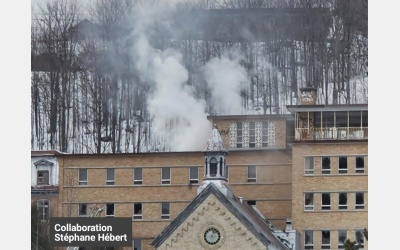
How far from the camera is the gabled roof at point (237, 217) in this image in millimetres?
33875

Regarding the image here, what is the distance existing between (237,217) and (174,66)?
352 centimetres

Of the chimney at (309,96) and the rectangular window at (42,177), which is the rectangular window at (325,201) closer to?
the chimney at (309,96)

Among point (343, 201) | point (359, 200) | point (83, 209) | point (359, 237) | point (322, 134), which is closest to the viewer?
point (83, 209)

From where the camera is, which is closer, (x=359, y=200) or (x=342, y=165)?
(x=359, y=200)

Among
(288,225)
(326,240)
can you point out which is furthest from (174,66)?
(326,240)

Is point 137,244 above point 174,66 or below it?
below

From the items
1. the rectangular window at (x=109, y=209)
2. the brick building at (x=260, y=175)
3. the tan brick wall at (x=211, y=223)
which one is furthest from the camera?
the brick building at (x=260, y=175)

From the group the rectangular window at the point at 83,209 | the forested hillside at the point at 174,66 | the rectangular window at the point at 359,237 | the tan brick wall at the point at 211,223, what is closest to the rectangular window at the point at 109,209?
the rectangular window at the point at 83,209

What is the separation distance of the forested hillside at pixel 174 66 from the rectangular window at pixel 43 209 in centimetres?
168

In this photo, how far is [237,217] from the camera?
34156 mm

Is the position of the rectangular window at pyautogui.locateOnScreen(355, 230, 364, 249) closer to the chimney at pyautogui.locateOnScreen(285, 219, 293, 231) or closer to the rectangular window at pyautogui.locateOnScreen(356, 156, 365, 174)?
the rectangular window at pyautogui.locateOnScreen(356, 156, 365, 174)

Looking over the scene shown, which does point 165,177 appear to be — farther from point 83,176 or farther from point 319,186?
point 319,186

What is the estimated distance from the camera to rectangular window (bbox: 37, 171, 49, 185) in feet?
110

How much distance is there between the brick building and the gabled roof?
0.27 meters
